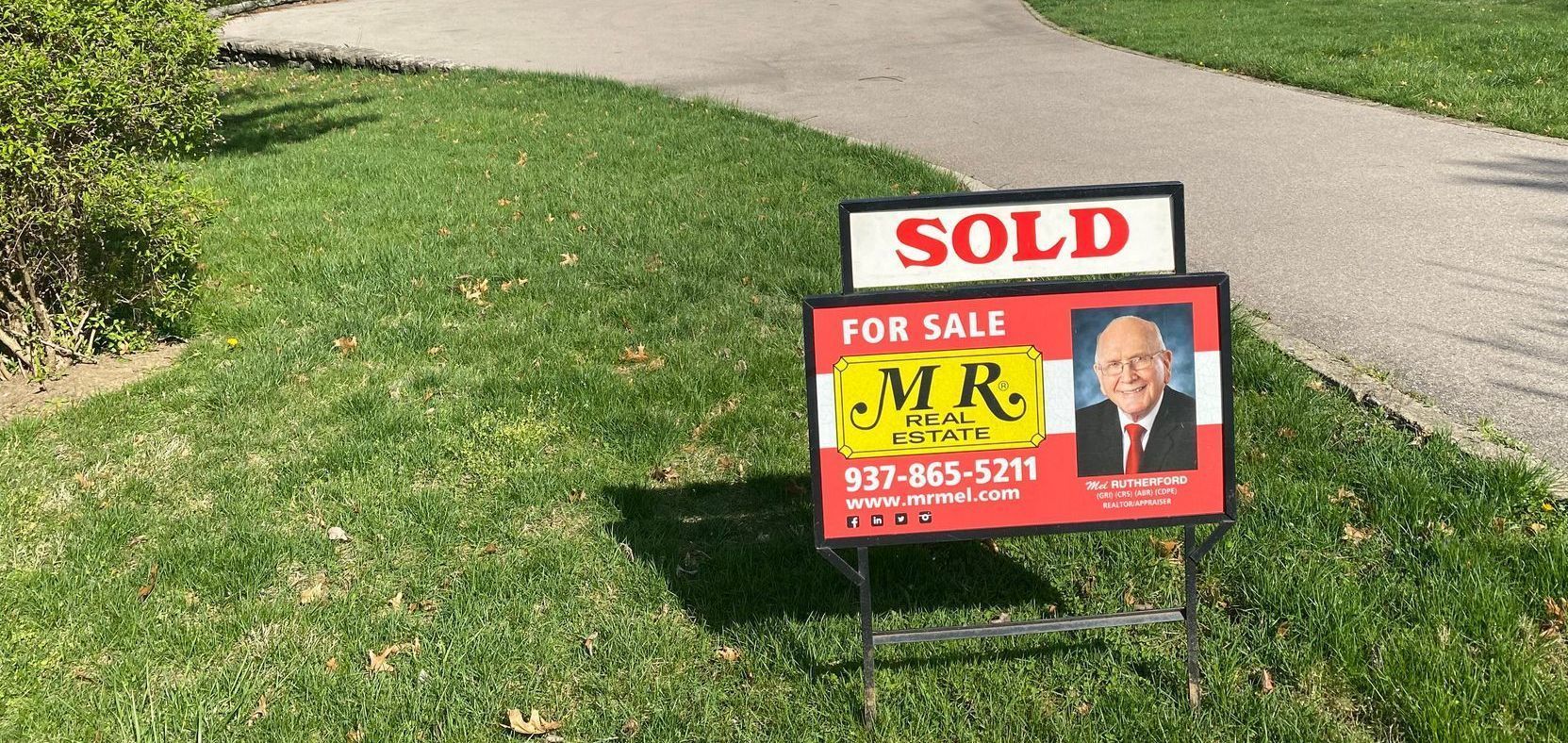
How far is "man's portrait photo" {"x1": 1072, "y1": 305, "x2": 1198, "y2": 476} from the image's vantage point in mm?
3037

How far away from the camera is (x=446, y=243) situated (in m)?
7.70

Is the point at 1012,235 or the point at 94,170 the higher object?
the point at 94,170

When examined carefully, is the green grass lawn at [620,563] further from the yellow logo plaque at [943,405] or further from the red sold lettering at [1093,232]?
the red sold lettering at [1093,232]

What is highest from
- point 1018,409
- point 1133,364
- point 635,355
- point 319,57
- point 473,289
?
point 319,57

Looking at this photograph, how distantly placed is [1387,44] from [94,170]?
43.2ft

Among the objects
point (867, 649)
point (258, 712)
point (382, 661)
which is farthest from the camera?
point (382, 661)

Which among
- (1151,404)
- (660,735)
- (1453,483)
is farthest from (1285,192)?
(660,735)

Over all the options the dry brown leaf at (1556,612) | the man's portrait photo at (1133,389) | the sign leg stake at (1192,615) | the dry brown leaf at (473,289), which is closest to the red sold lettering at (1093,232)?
the man's portrait photo at (1133,389)

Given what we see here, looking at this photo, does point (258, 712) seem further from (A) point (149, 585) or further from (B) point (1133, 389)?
(B) point (1133, 389)

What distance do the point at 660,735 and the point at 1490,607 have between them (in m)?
2.40

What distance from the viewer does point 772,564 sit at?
3984 millimetres

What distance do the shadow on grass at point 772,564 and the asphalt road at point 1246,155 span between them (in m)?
2.23

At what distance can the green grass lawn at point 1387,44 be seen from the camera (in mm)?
10734

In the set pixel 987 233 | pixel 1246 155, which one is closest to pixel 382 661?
pixel 987 233
